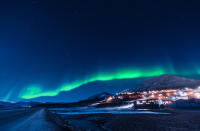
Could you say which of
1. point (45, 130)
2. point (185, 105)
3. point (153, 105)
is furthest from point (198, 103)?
point (45, 130)

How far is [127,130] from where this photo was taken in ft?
44.3

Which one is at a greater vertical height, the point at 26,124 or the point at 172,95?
the point at 172,95

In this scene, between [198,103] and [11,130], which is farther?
[198,103]

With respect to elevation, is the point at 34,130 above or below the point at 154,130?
above

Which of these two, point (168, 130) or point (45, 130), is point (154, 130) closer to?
point (168, 130)

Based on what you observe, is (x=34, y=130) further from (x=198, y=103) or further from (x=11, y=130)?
(x=198, y=103)

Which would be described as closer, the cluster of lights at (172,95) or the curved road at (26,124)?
the curved road at (26,124)

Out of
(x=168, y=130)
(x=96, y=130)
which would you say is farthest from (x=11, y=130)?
(x=168, y=130)

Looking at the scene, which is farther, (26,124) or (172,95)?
(172,95)

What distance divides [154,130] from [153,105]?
38887mm

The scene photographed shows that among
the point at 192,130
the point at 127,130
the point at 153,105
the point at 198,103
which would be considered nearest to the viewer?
the point at 192,130

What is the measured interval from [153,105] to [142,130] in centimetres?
3923

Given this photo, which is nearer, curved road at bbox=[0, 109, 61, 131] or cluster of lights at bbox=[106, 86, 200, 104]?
curved road at bbox=[0, 109, 61, 131]

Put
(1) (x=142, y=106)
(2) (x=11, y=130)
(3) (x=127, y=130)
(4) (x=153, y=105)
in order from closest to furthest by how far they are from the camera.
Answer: (2) (x=11, y=130) < (3) (x=127, y=130) < (4) (x=153, y=105) < (1) (x=142, y=106)
